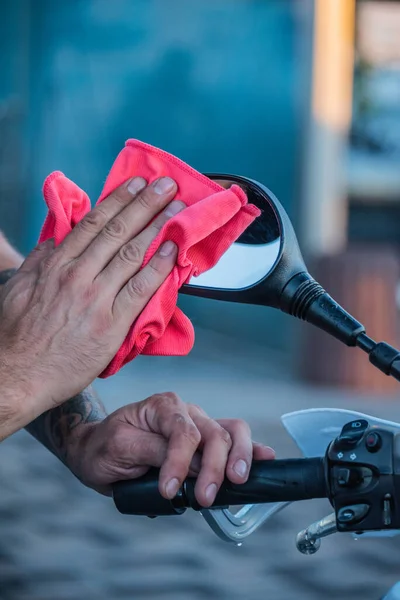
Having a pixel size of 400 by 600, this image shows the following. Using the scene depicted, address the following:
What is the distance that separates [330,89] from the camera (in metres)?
8.09

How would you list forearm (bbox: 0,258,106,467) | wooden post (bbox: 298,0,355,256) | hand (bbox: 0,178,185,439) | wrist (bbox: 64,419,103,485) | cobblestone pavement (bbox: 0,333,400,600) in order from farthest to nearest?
wooden post (bbox: 298,0,355,256)
cobblestone pavement (bbox: 0,333,400,600)
forearm (bbox: 0,258,106,467)
wrist (bbox: 64,419,103,485)
hand (bbox: 0,178,185,439)

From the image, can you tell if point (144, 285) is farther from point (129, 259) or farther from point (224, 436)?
point (224, 436)

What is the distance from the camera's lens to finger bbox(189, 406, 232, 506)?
1.29 meters

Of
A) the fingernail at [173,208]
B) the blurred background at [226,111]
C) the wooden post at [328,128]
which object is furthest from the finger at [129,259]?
the wooden post at [328,128]

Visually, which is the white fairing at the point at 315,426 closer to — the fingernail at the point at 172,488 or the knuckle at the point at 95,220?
the fingernail at the point at 172,488

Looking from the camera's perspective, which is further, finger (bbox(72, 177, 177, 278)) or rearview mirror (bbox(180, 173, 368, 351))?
finger (bbox(72, 177, 177, 278))

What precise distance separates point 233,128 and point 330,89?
0.96 meters

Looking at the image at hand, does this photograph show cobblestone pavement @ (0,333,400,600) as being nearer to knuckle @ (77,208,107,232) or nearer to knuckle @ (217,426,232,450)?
knuckle @ (217,426,232,450)

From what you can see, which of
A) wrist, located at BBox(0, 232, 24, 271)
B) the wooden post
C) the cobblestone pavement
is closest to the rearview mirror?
wrist, located at BBox(0, 232, 24, 271)

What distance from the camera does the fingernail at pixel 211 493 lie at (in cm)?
129

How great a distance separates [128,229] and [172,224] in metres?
0.08

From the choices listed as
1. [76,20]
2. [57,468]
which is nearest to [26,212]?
[76,20]

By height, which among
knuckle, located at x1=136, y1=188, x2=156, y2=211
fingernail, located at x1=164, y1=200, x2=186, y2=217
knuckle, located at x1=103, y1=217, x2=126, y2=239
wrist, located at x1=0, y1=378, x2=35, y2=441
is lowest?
wrist, located at x1=0, y1=378, x2=35, y2=441

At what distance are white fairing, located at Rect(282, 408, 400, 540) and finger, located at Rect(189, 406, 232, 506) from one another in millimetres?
96
